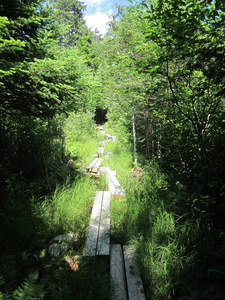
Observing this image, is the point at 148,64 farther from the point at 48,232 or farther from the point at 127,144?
the point at 127,144

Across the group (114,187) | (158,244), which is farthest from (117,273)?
(114,187)

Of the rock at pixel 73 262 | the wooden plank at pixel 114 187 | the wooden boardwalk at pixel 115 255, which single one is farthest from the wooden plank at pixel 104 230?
the wooden plank at pixel 114 187

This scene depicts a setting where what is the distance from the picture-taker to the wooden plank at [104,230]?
7.89 ft

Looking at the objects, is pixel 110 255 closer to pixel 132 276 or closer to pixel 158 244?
pixel 132 276

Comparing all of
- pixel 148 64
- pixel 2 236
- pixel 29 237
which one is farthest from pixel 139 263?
pixel 148 64

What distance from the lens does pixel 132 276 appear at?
6.86ft

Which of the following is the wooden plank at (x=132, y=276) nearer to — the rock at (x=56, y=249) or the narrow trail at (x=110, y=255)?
the narrow trail at (x=110, y=255)

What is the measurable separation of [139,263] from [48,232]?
5.20ft

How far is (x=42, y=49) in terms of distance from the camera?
3.01 metres

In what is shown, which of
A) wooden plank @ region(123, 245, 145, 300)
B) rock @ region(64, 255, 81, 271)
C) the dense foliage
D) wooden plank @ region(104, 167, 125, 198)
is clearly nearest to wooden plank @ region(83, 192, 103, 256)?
rock @ region(64, 255, 81, 271)

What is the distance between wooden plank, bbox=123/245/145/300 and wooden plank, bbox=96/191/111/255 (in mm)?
295

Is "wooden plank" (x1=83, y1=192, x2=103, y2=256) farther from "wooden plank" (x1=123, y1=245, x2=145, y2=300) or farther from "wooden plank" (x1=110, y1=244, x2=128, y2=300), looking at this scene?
"wooden plank" (x1=123, y1=245, x2=145, y2=300)

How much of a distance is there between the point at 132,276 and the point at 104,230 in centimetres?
85

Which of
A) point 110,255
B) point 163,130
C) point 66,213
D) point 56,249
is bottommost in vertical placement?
point 110,255
